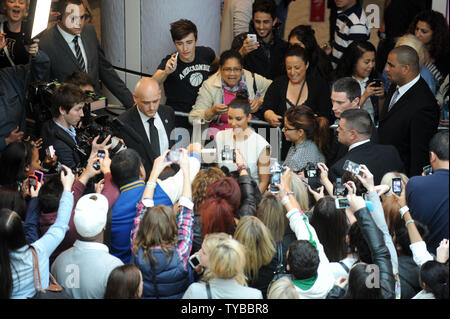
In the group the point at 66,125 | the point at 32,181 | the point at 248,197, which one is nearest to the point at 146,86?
the point at 66,125

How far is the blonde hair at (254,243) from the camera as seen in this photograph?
4.20 metres

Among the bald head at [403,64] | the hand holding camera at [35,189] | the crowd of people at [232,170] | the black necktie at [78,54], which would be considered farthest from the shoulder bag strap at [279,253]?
the black necktie at [78,54]

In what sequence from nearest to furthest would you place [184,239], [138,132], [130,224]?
1. [184,239]
2. [130,224]
3. [138,132]

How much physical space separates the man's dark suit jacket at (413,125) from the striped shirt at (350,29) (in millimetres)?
1456

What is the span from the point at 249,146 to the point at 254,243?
1948mm

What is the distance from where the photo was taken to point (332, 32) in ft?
28.9

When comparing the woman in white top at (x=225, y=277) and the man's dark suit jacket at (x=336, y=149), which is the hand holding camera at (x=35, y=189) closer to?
the woman in white top at (x=225, y=277)

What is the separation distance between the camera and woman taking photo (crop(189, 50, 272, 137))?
21.6 feet

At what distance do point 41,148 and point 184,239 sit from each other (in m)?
1.91

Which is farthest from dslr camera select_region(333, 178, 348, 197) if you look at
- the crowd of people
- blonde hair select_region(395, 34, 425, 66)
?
blonde hair select_region(395, 34, 425, 66)

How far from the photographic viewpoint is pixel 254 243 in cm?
421

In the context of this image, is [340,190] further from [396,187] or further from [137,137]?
[137,137]

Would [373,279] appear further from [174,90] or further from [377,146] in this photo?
[174,90]
